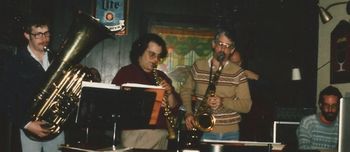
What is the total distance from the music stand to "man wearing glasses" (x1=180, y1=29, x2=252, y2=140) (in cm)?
94

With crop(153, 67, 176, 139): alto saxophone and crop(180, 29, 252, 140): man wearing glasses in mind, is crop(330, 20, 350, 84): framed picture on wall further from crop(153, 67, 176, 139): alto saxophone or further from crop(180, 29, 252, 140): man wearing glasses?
crop(153, 67, 176, 139): alto saxophone

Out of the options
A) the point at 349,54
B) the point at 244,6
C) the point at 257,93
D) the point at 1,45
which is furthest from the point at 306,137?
the point at 1,45

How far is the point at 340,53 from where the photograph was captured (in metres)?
6.78

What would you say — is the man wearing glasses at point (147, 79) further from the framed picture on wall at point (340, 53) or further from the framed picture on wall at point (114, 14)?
the framed picture on wall at point (340, 53)

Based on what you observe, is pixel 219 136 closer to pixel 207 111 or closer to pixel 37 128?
pixel 207 111

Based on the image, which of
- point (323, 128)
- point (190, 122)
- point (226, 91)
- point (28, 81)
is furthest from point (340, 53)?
point (28, 81)

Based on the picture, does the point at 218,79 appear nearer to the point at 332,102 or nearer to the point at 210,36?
the point at 332,102

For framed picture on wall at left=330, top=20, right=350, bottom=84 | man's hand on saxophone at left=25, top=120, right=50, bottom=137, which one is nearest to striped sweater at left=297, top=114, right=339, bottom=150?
framed picture on wall at left=330, top=20, right=350, bottom=84

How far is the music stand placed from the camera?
293cm

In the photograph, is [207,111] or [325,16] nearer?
[207,111]

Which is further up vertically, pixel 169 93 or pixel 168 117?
pixel 169 93

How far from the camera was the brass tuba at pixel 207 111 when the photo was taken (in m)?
3.96

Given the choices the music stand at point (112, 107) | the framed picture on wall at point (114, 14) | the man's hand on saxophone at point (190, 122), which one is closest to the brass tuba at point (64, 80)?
the music stand at point (112, 107)

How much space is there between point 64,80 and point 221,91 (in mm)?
1533
